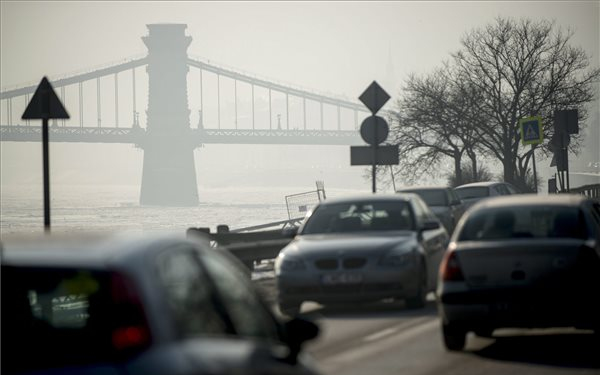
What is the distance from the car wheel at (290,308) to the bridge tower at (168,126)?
13096 centimetres

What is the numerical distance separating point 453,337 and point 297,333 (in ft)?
22.0

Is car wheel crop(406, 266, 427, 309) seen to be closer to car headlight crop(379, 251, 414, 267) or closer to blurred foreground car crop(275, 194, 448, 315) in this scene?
blurred foreground car crop(275, 194, 448, 315)

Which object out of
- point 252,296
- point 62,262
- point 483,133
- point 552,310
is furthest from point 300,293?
point 483,133

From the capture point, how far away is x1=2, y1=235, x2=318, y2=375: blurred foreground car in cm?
449

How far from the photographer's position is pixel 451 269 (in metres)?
12.1

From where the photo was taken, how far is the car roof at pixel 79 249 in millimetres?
4695

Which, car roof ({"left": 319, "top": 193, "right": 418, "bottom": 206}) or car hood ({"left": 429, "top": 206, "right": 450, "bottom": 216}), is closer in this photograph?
car roof ({"left": 319, "top": 193, "right": 418, "bottom": 206})

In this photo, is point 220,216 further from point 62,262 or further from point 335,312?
point 62,262

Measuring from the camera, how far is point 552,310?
1184 centimetres

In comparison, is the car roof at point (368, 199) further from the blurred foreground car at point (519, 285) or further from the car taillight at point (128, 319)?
the car taillight at point (128, 319)

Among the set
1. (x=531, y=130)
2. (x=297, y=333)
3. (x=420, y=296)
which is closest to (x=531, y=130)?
(x=531, y=130)

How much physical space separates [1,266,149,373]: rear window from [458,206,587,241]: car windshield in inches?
314

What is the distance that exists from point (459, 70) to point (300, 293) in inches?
2031

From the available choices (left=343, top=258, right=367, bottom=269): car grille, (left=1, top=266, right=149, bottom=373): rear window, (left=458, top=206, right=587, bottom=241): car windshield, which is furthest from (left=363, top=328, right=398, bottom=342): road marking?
(left=1, top=266, right=149, bottom=373): rear window
